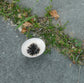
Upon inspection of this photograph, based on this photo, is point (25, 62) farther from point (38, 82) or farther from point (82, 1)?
point (82, 1)

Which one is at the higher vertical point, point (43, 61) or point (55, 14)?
point (55, 14)

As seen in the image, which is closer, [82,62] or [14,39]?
[82,62]

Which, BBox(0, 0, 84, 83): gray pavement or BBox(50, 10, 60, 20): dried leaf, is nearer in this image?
BBox(0, 0, 84, 83): gray pavement

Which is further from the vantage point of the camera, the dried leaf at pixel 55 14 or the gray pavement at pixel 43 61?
the dried leaf at pixel 55 14

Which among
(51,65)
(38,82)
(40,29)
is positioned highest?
(40,29)

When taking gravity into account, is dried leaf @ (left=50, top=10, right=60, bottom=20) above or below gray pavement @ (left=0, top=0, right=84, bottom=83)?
above

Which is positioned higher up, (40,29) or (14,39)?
(40,29)

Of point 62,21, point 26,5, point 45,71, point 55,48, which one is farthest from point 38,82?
point 26,5

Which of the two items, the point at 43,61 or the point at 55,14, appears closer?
the point at 43,61
